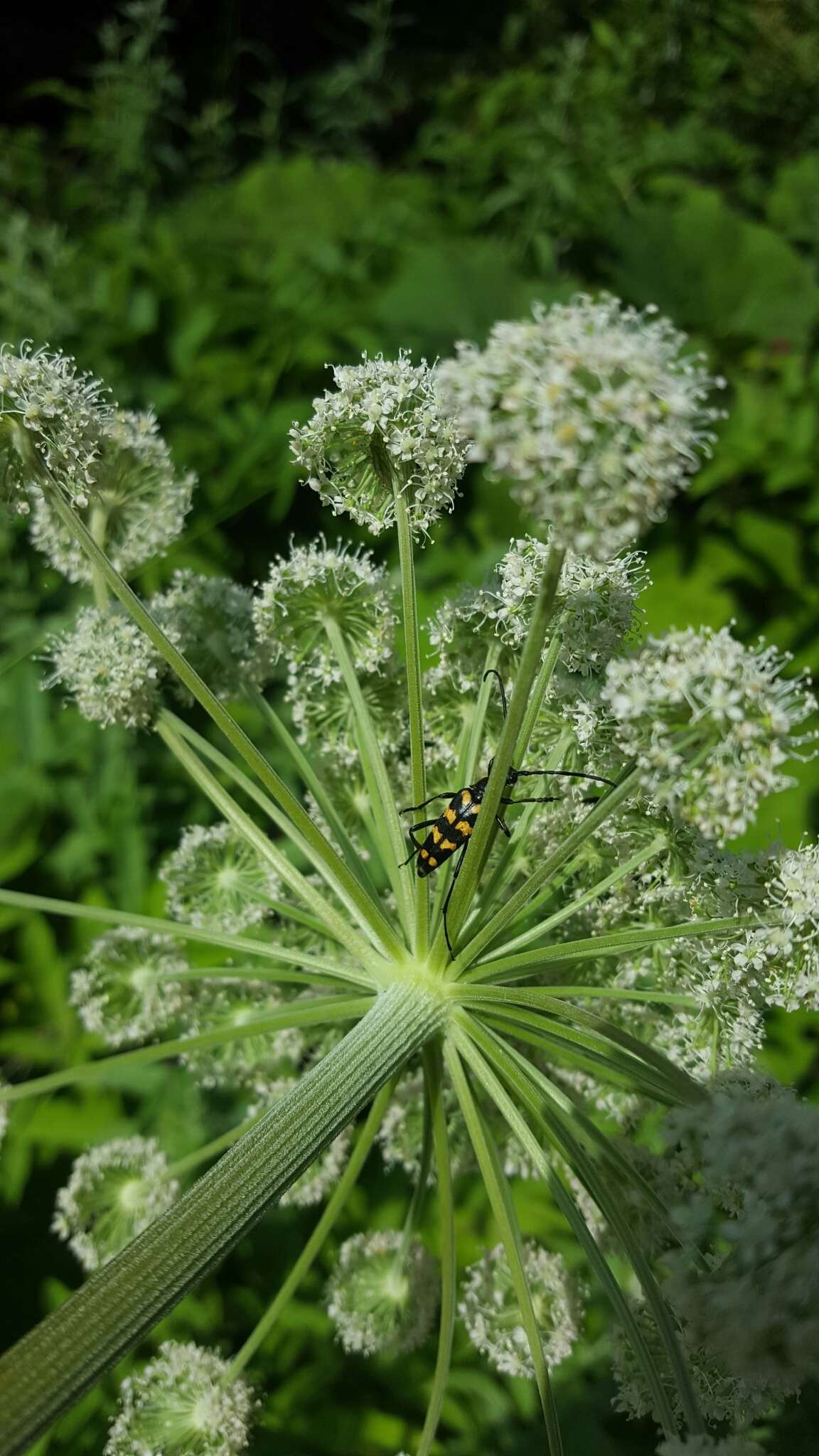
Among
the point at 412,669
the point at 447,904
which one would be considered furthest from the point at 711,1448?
the point at 412,669

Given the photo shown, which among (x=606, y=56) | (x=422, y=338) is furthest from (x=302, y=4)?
(x=422, y=338)

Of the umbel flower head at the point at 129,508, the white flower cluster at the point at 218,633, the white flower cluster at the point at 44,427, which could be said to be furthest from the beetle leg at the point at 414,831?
the umbel flower head at the point at 129,508

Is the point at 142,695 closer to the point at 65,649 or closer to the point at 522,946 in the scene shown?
the point at 65,649

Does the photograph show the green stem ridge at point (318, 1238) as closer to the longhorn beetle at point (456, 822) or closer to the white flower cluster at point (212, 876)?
the longhorn beetle at point (456, 822)

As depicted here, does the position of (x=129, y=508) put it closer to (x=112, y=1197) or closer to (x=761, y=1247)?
(x=112, y=1197)

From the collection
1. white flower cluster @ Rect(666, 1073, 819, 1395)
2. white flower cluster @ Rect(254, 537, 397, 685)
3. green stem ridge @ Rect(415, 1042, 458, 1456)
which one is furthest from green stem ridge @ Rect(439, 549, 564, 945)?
white flower cluster @ Rect(254, 537, 397, 685)

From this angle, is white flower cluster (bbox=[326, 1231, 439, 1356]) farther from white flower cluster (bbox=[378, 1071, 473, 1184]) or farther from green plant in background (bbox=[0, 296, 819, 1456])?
white flower cluster (bbox=[378, 1071, 473, 1184])
